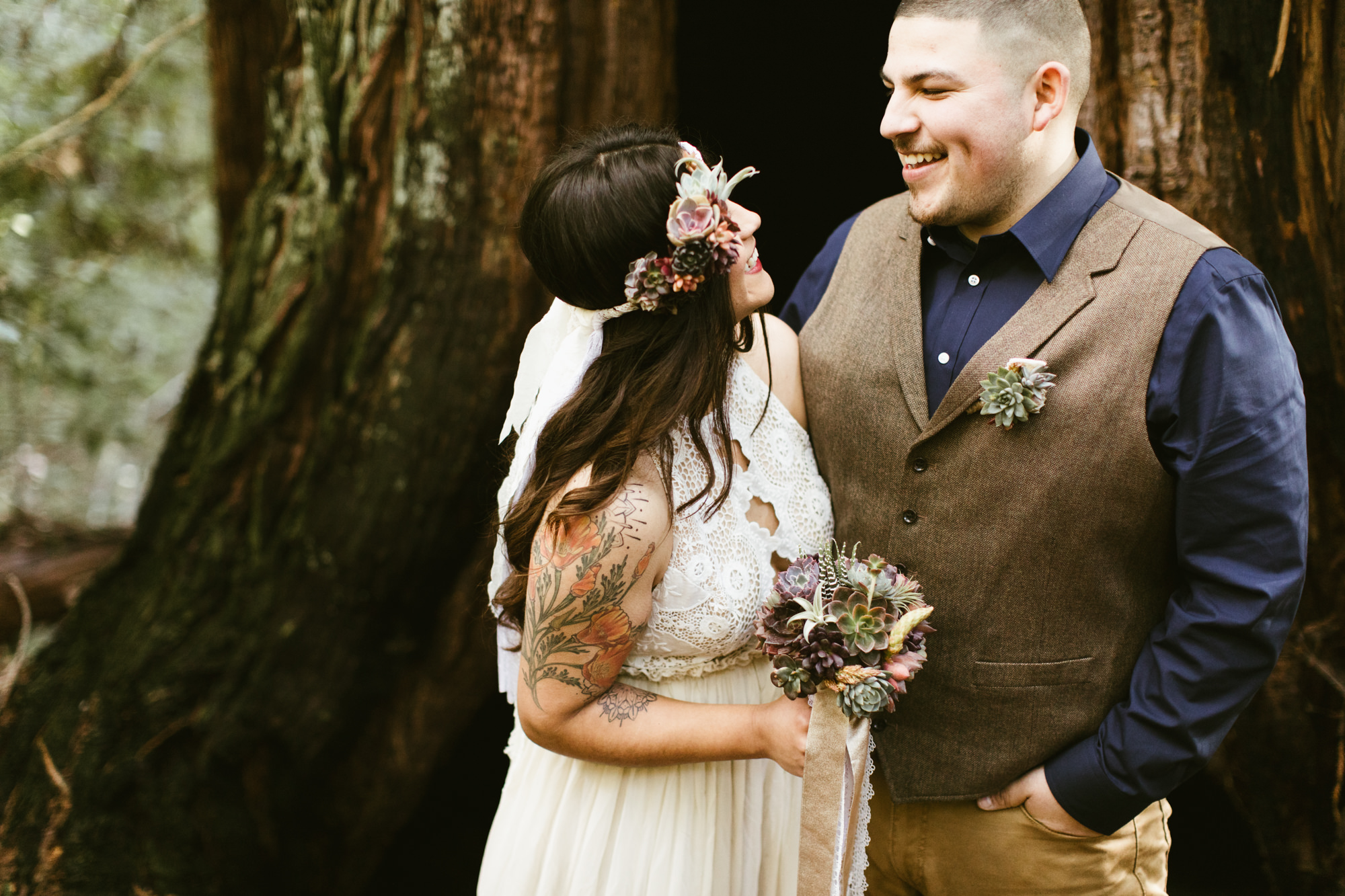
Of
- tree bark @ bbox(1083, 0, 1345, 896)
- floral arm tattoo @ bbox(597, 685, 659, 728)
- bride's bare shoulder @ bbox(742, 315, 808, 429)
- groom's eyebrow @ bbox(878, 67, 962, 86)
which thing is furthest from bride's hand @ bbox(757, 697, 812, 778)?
tree bark @ bbox(1083, 0, 1345, 896)

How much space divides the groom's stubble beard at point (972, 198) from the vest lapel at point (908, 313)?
0.12 m

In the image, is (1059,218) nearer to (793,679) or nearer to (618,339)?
(618,339)

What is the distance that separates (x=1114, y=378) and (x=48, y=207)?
6.16 m

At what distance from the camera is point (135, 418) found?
6.75 metres

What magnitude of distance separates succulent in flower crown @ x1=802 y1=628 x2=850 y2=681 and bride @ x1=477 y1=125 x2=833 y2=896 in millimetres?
181

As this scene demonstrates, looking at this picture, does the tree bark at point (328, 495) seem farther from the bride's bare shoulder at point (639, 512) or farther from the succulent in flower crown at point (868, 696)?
the succulent in flower crown at point (868, 696)

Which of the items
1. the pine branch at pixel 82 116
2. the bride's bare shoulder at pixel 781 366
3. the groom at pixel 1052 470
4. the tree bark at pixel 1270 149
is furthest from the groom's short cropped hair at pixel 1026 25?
the pine branch at pixel 82 116

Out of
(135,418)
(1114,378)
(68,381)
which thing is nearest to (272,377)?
(1114,378)

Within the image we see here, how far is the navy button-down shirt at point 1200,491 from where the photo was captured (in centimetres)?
167

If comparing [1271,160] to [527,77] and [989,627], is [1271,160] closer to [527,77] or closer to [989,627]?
[989,627]

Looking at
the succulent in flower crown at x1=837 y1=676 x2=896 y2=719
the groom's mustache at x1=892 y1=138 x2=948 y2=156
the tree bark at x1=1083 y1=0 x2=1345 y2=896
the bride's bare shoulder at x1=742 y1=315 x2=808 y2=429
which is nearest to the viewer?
the succulent in flower crown at x1=837 y1=676 x2=896 y2=719

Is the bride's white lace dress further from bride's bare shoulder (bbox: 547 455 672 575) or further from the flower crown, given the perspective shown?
the flower crown

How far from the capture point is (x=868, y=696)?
1548 mm

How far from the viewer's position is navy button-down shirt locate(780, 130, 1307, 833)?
1673 mm
